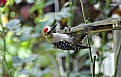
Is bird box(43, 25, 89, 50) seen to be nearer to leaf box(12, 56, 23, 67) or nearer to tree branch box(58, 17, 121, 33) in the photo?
tree branch box(58, 17, 121, 33)

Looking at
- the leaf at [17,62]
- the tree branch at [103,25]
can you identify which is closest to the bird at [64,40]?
the tree branch at [103,25]

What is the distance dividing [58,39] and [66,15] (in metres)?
0.49

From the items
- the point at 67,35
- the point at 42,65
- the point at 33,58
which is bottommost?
the point at 42,65

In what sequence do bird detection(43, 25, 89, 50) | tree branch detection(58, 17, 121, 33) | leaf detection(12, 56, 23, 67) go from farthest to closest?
leaf detection(12, 56, 23, 67) → bird detection(43, 25, 89, 50) → tree branch detection(58, 17, 121, 33)

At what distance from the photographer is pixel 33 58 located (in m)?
1.10

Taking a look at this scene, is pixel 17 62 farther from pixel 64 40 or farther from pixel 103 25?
pixel 103 25

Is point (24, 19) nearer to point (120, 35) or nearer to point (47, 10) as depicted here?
point (47, 10)

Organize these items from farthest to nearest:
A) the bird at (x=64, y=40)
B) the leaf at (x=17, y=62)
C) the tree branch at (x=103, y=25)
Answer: the leaf at (x=17, y=62) < the bird at (x=64, y=40) < the tree branch at (x=103, y=25)

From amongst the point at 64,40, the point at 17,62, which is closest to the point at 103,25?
the point at 64,40

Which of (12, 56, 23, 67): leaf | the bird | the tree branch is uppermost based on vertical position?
the tree branch

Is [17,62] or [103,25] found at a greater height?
[103,25]

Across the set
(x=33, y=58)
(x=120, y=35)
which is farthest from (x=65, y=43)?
(x=33, y=58)

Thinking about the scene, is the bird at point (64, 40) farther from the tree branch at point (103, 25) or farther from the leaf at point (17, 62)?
the leaf at point (17, 62)

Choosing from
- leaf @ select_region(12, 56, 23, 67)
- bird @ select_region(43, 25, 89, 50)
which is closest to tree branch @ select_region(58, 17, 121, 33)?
bird @ select_region(43, 25, 89, 50)
